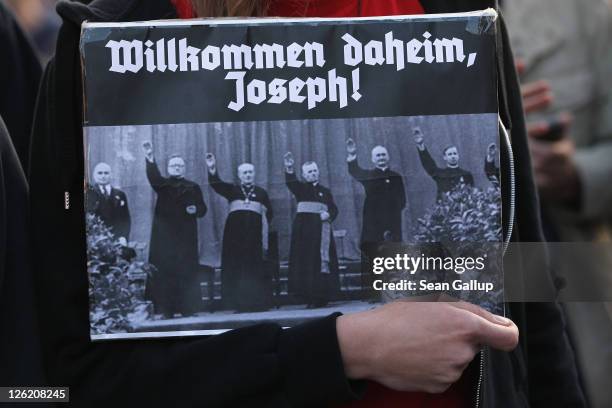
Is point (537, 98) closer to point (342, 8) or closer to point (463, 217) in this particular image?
point (342, 8)

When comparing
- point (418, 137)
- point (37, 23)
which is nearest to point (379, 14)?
point (418, 137)

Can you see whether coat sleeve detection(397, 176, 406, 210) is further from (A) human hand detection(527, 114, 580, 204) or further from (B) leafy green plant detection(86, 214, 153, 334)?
(A) human hand detection(527, 114, 580, 204)

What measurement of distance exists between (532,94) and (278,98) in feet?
5.69

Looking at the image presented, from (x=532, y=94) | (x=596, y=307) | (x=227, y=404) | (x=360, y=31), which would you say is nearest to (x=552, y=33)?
(x=532, y=94)

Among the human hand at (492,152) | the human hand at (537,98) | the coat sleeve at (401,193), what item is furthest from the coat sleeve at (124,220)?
the human hand at (537,98)

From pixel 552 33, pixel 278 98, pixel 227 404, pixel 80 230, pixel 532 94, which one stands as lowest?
pixel 227 404

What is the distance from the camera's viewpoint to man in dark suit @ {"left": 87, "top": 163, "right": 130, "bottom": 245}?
147 cm

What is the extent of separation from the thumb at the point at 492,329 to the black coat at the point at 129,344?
5.0 inches

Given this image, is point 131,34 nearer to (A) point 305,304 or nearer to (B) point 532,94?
(A) point 305,304

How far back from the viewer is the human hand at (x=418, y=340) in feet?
4.65

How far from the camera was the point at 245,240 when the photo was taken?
1.47m

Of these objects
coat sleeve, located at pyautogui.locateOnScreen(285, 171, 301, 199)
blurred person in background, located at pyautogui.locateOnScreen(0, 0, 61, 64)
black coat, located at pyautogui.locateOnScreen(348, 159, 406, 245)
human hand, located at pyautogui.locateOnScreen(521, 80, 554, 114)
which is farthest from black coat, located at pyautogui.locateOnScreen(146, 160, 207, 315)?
blurred person in background, located at pyautogui.locateOnScreen(0, 0, 61, 64)

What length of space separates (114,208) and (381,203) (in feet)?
1.20

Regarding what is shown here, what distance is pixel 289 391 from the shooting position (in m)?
1.46
